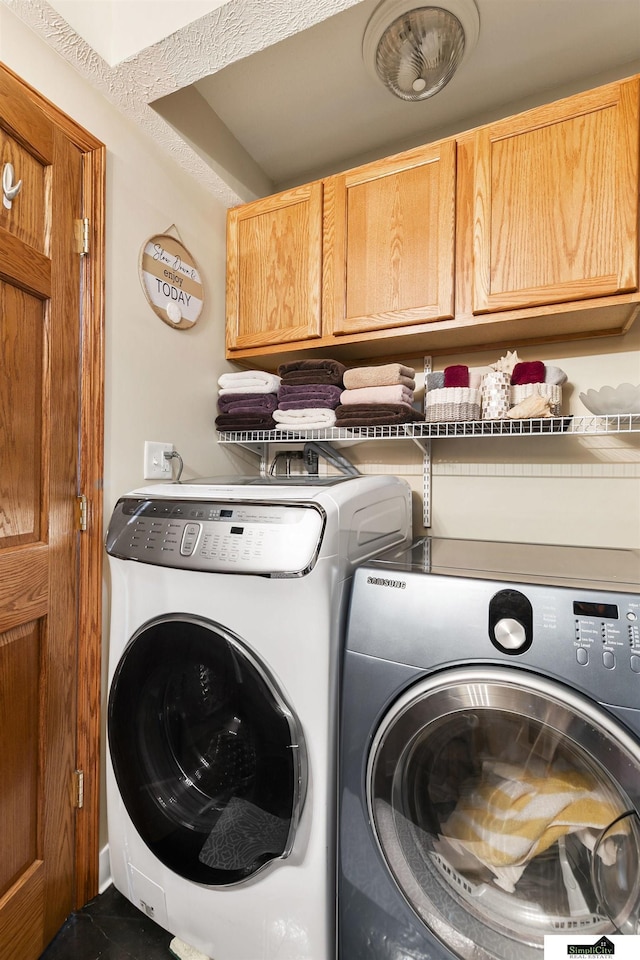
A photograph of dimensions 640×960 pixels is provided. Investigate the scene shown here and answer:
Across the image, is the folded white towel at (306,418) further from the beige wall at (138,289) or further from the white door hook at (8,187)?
the white door hook at (8,187)

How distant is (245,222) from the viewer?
6.35ft

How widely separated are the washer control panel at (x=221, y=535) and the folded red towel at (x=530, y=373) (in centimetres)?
87

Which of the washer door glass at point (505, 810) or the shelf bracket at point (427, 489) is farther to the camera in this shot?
the shelf bracket at point (427, 489)

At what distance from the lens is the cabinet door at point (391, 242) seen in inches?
61.2

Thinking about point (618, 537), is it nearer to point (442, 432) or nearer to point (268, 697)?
point (442, 432)

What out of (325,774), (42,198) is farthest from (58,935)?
(42,198)

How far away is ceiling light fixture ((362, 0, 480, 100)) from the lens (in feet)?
4.61

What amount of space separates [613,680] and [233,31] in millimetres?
1780

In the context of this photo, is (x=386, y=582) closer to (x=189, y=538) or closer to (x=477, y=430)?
(x=189, y=538)

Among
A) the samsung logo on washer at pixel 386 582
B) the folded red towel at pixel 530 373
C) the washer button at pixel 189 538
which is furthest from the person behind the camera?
the folded red towel at pixel 530 373

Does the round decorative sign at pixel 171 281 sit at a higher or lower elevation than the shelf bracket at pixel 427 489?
higher

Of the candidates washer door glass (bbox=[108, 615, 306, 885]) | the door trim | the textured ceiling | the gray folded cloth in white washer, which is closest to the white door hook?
the door trim

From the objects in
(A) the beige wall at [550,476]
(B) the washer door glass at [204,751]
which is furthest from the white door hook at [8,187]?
(A) the beige wall at [550,476]

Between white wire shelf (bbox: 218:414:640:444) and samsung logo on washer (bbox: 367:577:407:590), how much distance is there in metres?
0.67
